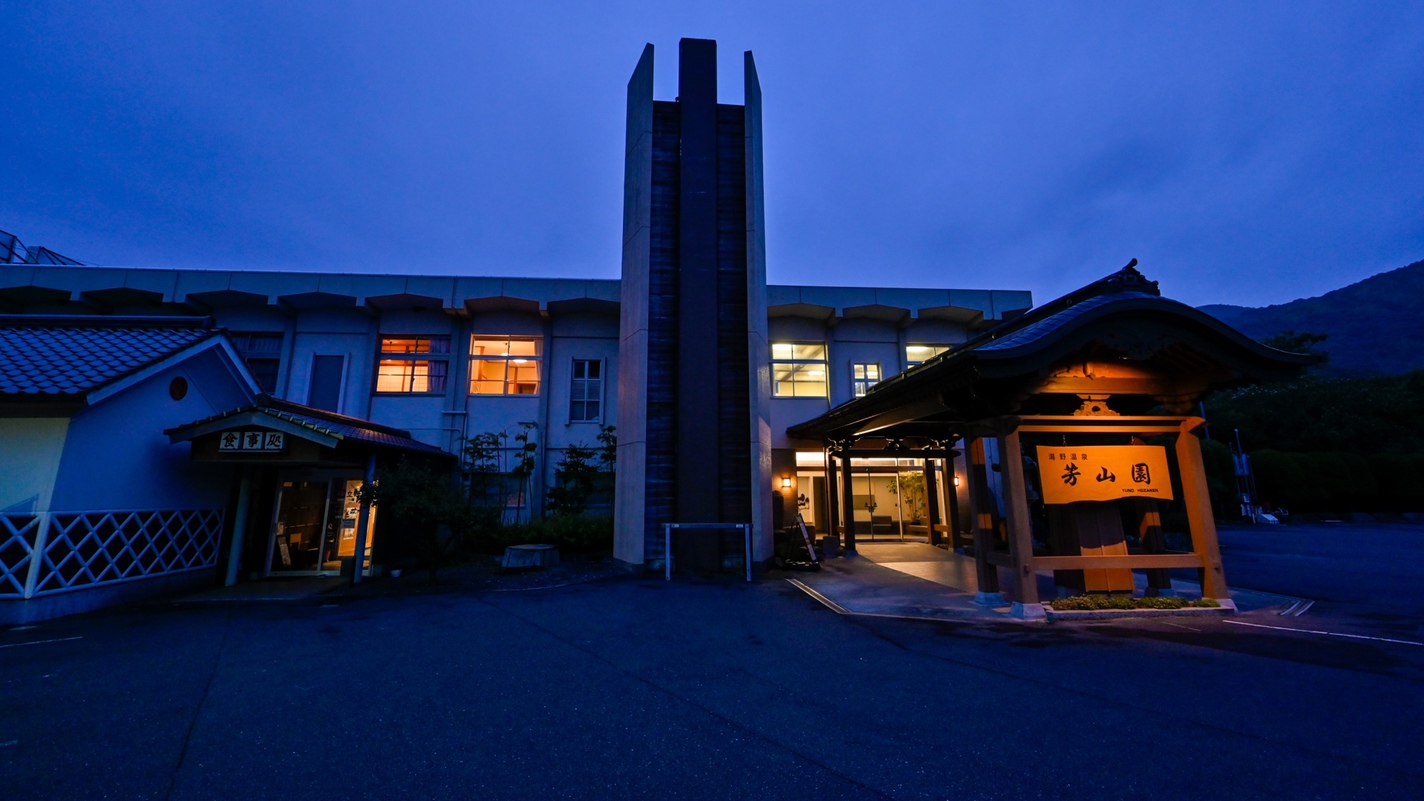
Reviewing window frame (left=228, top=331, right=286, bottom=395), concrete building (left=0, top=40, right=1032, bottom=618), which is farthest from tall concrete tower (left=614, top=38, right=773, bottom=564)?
window frame (left=228, top=331, right=286, bottom=395)

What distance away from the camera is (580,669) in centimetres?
510

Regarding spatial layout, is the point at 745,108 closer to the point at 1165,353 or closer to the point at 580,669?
the point at 1165,353

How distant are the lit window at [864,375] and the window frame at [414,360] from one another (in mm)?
14387

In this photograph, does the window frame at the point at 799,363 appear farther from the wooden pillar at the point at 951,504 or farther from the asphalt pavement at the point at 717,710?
the asphalt pavement at the point at 717,710

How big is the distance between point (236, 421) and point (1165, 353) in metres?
15.3

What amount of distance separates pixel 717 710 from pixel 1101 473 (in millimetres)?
6830

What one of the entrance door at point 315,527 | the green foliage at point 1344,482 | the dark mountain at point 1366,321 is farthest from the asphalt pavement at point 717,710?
the dark mountain at point 1366,321

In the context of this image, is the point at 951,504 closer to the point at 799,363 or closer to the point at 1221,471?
the point at 799,363

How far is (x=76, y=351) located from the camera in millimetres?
9008

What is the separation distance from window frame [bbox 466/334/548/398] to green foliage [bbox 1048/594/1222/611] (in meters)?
15.5

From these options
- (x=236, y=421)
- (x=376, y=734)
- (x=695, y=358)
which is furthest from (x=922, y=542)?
(x=236, y=421)

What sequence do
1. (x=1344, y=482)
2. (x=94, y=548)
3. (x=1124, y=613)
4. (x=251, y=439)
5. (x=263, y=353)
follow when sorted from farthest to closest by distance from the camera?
(x=1344, y=482) → (x=263, y=353) → (x=251, y=439) → (x=94, y=548) → (x=1124, y=613)

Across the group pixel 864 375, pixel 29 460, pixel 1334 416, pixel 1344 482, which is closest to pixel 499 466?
pixel 29 460

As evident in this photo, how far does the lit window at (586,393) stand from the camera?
59.6 ft
